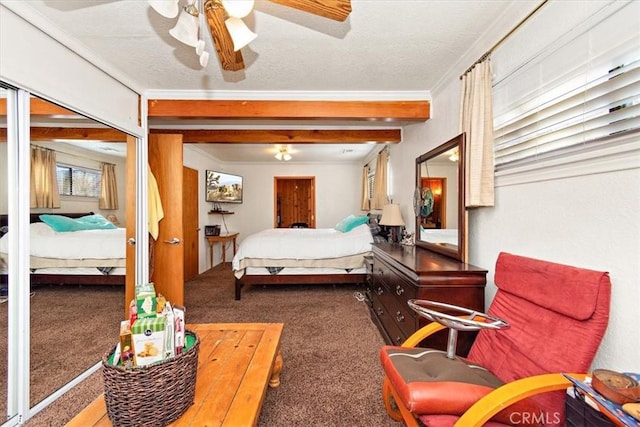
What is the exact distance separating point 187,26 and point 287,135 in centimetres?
291

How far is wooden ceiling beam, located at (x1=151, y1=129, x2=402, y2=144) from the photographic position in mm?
4184

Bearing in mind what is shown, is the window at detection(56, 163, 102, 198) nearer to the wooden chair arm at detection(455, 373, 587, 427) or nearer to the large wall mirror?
the wooden chair arm at detection(455, 373, 587, 427)

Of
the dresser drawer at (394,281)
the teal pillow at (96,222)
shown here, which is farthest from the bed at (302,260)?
the teal pillow at (96,222)

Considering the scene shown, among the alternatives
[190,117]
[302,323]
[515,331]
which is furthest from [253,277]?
[515,331]

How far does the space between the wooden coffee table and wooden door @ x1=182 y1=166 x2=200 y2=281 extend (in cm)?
314

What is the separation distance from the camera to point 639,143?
110 cm

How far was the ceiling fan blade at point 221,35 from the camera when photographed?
1281mm

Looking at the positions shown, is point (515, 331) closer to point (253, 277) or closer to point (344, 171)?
point (253, 277)

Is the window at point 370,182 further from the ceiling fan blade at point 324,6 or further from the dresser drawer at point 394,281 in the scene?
the ceiling fan blade at point 324,6

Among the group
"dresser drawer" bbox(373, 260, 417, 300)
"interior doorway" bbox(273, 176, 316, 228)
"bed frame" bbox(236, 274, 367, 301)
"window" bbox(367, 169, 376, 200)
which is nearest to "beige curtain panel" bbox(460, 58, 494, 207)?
"dresser drawer" bbox(373, 260, 417, 300)

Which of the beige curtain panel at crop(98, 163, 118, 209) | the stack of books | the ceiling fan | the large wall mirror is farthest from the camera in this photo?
the beige curtain panel at crop(98, 163, 118, 209)

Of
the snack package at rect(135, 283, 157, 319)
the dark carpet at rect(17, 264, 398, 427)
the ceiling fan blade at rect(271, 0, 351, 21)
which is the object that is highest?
the ceiling fan blade at rect(271, 0, 351, 21)

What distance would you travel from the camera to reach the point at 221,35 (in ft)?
4.81

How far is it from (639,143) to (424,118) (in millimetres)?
2162
